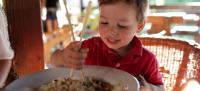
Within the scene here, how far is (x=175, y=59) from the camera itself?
Result: 127 centimetres

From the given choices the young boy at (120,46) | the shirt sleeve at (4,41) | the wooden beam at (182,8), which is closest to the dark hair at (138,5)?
the young boy at (120,46)

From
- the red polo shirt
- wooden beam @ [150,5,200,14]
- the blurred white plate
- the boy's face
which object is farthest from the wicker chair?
wooden beam @ [150,5,200,14]

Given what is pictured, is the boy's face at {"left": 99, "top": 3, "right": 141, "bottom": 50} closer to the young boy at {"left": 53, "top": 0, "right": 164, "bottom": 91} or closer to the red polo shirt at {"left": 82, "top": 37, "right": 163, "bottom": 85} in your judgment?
the young boy at {"left": 53, "top": 0, "right": 164, "bottom": 91}

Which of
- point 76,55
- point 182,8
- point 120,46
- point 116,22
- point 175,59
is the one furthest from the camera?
point 182,8

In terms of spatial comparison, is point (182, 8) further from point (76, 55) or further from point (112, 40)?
point (76, 55)

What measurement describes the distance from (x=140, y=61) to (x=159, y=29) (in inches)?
28.9

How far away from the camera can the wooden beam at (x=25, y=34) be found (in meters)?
1.03

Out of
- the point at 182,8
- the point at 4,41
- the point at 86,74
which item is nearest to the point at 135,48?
the point at 86,74

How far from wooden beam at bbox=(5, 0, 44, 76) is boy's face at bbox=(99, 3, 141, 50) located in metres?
0.26

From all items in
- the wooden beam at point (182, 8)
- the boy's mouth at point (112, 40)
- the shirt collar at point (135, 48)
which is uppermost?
the boy's mouth at point (112, 40)

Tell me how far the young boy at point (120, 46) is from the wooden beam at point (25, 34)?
0.16 m

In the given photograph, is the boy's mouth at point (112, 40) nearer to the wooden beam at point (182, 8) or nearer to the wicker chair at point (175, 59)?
the wicker chair at point (175, 59)

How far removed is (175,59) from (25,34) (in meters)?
0.58

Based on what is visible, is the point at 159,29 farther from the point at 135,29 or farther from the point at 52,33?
the point at 52,33
